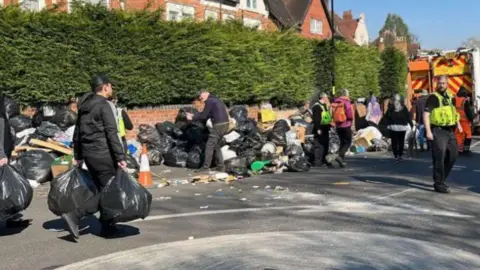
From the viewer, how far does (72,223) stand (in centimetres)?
695

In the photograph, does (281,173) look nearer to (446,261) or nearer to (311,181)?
(311,181)

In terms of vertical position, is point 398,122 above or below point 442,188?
above

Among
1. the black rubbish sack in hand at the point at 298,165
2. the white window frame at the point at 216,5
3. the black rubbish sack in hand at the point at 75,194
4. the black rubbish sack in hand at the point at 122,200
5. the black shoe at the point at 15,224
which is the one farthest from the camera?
the white window frame at the point at 216,5

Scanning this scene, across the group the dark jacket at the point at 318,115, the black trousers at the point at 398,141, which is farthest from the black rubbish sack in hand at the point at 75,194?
the black trousers at the point at 398,141

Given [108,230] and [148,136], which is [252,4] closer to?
[148,136]

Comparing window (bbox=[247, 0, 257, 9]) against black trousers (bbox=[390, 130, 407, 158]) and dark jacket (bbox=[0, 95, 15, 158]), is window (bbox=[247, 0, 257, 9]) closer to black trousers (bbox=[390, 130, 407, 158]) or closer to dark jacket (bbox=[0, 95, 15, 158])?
black trousers (bbox=[390, 130, 407, 158])

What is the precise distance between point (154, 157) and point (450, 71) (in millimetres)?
12006

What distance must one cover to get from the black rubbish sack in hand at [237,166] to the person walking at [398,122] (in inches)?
153

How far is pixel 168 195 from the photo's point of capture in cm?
1056

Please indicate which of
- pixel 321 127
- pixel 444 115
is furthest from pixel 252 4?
pixel 444 115

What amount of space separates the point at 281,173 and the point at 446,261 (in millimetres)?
7431

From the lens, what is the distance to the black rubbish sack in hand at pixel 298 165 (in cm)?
1338

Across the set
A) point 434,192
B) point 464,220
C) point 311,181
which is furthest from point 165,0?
point 464,220

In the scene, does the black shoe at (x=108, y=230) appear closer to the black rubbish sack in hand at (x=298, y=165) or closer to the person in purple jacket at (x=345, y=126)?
the black rubbish sack in hand at (x=298, y=165)
